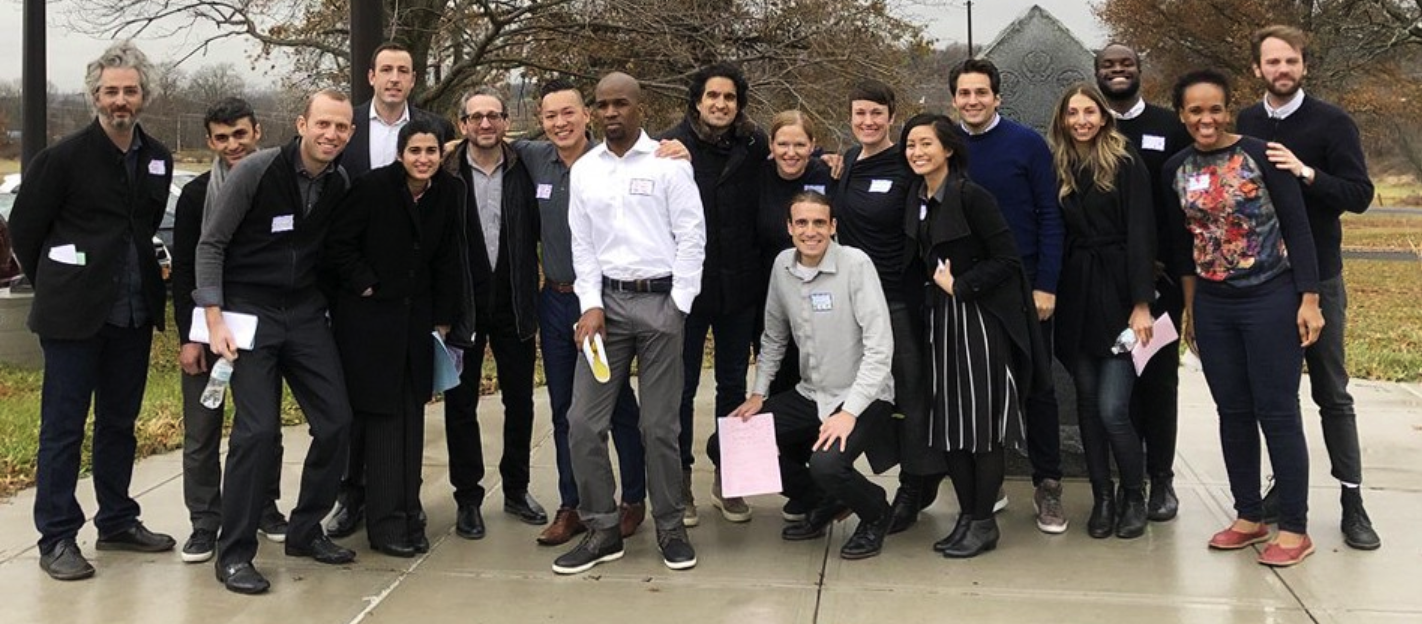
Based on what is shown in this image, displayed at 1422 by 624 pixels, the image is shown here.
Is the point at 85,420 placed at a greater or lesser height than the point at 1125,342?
lesser

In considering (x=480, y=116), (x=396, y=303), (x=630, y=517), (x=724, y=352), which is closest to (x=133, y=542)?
(x=396, y=303)

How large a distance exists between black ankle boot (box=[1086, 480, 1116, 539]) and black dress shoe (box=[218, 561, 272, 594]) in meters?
3.29

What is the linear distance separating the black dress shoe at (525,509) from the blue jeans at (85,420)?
152cm

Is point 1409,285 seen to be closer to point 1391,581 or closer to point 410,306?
point 1391,581

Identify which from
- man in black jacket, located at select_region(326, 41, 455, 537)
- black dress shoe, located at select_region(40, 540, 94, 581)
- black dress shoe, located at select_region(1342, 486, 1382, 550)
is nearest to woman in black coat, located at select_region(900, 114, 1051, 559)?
black dress shoe, located at select_region(1342, 486, 1382, 550)

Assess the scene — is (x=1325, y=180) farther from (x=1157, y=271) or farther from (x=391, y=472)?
(x=391, y=472)

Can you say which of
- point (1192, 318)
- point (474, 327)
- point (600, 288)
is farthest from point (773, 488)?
point (1192, 318)

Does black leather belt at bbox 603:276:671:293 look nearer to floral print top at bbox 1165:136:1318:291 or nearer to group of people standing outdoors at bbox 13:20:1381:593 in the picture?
group of people standing outdoors at bbox 13:20:1381:593

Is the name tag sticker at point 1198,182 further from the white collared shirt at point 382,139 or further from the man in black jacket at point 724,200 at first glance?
the white collared shirt at point 382,139

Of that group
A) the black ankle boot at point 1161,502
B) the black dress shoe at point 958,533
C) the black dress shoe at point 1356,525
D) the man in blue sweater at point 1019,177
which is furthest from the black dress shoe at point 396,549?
the black dress shoe at point 1356,525

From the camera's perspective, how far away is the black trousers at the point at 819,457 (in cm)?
477

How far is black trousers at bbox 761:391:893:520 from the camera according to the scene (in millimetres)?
4770

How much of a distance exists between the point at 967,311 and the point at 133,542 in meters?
3.44

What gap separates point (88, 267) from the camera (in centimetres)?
460
